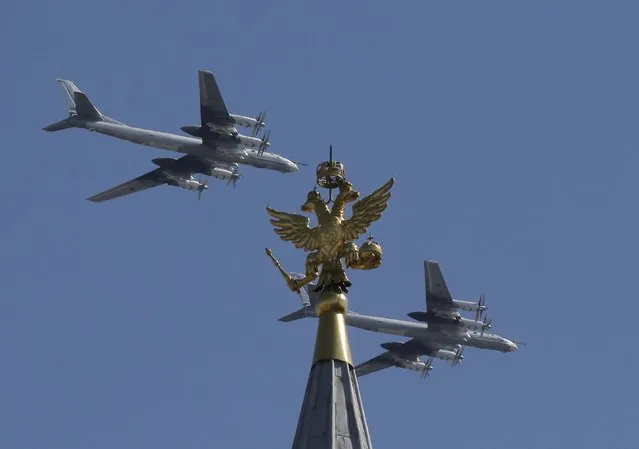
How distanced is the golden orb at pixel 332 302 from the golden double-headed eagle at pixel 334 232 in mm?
94

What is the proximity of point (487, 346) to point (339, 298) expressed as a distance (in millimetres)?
88895

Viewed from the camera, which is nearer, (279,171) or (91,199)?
(279,171)

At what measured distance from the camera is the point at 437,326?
109875 mm

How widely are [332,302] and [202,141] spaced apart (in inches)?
3038

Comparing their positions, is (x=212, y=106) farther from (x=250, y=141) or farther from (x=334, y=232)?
(x=334, y=232)

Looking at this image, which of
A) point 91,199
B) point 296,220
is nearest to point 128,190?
point 91,199

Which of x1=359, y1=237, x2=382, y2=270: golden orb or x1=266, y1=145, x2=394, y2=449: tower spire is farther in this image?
x1=359, y1=237, x2=382, y2=270: golden orb

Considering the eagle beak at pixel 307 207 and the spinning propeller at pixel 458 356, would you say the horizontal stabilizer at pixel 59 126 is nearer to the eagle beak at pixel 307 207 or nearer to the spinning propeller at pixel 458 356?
the spinning propeller at pixel 458 356

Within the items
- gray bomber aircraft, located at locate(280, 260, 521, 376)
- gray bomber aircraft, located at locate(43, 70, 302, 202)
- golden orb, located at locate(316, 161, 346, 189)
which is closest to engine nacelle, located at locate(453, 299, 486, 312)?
gray bomber aircraft, located at locate(280, 260, 521, 376)

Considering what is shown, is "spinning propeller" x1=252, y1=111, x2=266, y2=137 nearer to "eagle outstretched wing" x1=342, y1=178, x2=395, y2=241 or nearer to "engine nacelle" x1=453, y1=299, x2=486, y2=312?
"engine nacelle" x1=453, y1=299, x2=486, y2=312

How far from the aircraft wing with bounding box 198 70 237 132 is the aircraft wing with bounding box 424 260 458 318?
883 inches

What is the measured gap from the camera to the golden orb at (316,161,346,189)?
18859mm

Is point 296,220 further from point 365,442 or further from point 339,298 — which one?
point 365,442

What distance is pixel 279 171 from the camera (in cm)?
9181
